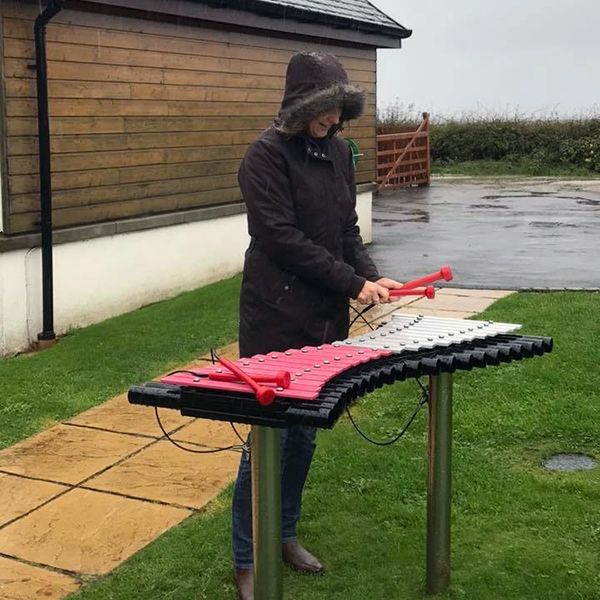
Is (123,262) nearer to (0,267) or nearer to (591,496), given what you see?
(0,267)

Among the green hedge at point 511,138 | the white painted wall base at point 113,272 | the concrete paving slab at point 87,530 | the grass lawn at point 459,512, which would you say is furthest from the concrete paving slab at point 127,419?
the green hedge at point 511,138

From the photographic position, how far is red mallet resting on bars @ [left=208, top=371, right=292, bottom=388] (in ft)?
8.96

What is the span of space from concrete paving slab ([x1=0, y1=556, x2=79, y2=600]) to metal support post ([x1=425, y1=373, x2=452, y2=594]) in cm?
147

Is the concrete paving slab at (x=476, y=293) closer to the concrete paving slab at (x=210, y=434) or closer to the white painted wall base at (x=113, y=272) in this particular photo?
the white painted wall base at (x=113, y=272)

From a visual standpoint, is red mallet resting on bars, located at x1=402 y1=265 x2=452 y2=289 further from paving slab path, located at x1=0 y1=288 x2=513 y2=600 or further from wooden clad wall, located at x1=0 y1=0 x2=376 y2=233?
wooden clad wall, located at x1=0 y1=0 x2=376 y2=233

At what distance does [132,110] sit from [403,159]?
1735cm

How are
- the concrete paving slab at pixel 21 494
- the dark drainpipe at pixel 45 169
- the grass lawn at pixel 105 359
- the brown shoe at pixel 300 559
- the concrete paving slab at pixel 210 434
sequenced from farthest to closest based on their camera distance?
the dark drainpipe at pixel 45 169
the grass lawn at pixel 105 359
the concrete paving slab at pixel 210 434
the concrete paving slab at pixel 21 494
the brown shoe at pixel 300 559

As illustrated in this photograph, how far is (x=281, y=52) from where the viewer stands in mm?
11859

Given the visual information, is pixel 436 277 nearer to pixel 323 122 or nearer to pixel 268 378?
pixel 323 122

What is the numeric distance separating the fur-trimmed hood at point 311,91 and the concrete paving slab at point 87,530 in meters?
2.03

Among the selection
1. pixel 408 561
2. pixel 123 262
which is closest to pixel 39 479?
pixel 408 561

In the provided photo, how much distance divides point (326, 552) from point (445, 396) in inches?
40.8

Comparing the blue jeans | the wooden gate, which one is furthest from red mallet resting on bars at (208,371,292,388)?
the wooden gate

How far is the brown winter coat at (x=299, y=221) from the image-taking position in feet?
11.5
